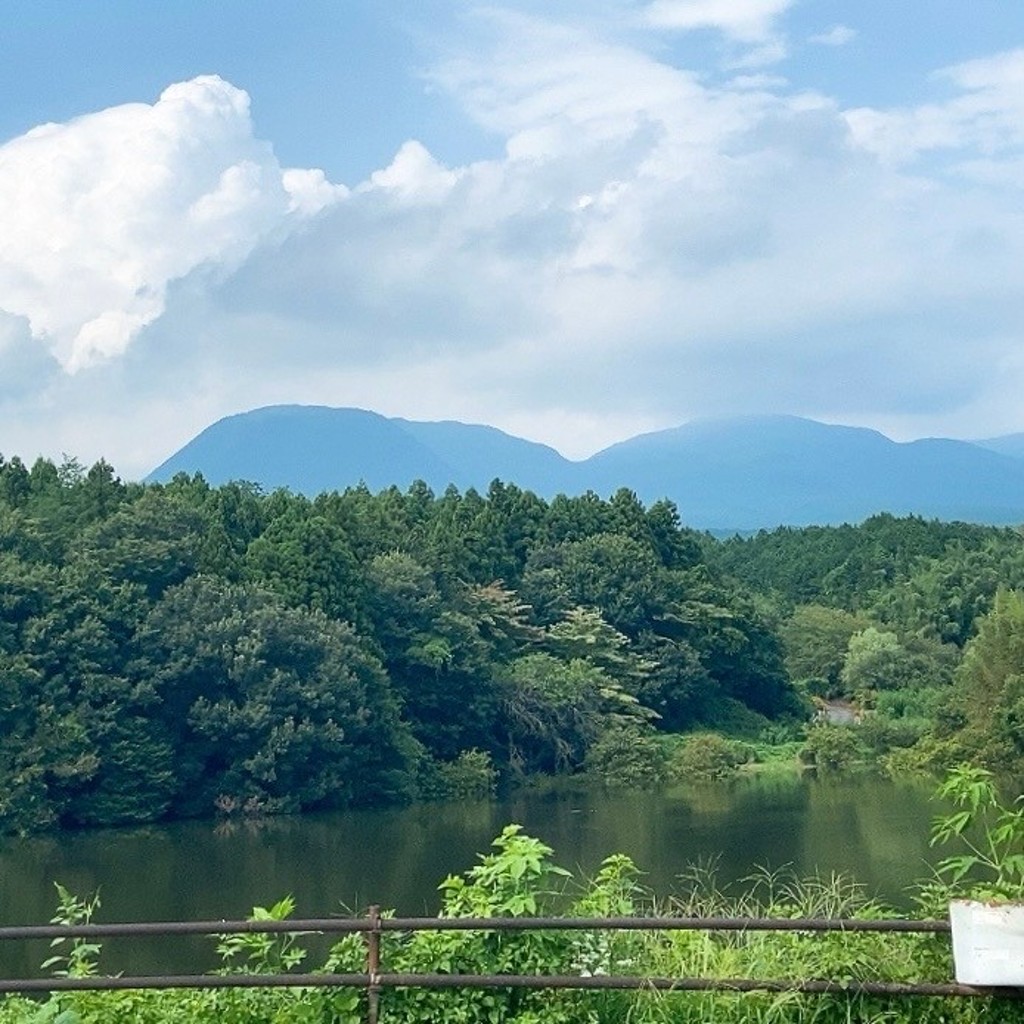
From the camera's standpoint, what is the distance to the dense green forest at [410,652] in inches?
1122

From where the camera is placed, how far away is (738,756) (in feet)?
117

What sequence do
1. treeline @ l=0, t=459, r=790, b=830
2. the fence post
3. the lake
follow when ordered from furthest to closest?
treeline @ l=0, t=459, r=790, b=830, the lake, the fence post

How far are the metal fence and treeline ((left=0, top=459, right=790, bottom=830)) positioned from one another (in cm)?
2337

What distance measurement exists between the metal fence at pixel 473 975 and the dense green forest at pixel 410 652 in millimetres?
23387

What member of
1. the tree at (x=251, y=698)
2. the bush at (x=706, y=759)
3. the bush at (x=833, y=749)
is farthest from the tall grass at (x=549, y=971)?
the bush at (x=833, y=749)

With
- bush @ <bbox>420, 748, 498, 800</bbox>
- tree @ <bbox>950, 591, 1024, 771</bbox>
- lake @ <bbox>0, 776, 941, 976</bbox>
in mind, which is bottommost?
lake @ <bbox>0, 776, 941, 976</bbox>

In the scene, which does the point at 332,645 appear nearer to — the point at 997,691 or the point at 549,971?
the point at 997,691

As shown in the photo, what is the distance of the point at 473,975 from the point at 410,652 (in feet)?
97.3

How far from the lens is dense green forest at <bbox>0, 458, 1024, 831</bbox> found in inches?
1122

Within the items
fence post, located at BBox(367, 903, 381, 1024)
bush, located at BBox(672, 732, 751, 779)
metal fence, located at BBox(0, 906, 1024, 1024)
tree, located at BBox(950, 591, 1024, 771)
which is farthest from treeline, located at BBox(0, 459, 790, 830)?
fence post, located at BBox(367, 903, 381, 1024)

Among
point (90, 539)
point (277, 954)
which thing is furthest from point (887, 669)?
point (277, 954)

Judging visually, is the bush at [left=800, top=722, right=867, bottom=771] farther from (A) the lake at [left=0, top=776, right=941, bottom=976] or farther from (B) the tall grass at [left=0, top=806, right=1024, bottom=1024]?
(B) the tall grass at [left=0, top=806, right=1024, bottom=1024]

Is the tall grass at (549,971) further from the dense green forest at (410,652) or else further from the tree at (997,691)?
the tree at (997,691)

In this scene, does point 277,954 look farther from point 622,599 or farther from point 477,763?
point 622,599
